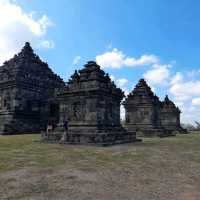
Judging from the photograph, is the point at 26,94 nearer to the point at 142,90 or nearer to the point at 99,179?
the point at 142,90

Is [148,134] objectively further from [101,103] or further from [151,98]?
[101,103]

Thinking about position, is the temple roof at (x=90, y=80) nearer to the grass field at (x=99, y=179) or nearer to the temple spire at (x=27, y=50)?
the grass field at (x=99, y=179)

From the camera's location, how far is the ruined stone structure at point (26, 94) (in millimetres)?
26734

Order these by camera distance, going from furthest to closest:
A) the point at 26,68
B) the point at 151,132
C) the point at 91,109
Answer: the point at 26,68 < the point at 151,132 < the point at 91,109

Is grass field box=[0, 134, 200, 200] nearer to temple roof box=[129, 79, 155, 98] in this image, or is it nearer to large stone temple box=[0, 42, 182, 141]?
large stone temple box=[0, 42, 182, 141]

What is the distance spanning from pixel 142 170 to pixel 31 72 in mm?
25311

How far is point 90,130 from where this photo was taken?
15398 mm

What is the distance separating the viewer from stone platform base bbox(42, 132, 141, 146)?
14375 mm

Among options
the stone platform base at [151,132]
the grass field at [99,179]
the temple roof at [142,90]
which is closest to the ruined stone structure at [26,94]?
the temple roof at [142,90]

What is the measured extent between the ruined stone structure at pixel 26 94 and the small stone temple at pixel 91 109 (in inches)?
411

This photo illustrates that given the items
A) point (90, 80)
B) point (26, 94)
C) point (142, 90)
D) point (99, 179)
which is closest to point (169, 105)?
point (142, 90)

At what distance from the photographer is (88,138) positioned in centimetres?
1462

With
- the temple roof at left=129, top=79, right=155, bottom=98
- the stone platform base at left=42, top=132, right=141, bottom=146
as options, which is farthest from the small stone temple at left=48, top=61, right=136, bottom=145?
the temple roof at left=129, top=79, right=155, bottom=98

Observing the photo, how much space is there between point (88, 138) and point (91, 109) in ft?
7.10
